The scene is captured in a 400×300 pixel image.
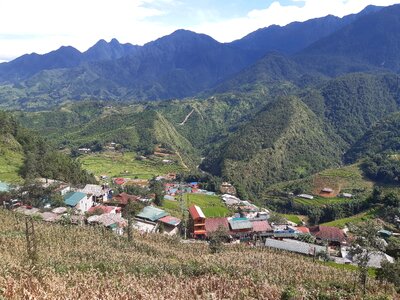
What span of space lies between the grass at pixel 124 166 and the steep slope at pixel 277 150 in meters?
19.4

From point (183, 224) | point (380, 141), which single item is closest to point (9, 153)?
point (183, 224)

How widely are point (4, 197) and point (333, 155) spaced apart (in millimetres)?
141032

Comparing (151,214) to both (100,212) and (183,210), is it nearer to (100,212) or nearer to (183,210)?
(100,212)

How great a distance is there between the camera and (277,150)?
5842 inches

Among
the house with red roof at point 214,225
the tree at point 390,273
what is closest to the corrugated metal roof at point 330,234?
the house with red roof at point 214,225

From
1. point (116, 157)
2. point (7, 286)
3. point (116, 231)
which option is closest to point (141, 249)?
point (116, 231)

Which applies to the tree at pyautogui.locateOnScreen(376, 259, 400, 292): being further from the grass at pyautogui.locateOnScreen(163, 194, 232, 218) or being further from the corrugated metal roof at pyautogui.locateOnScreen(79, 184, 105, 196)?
the corrugated metal roof at pyautogui.locateOnScreen(79, 184, 105, 196)

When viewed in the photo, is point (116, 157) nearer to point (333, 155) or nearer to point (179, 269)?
point (333, 155)

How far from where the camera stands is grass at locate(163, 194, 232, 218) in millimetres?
79062

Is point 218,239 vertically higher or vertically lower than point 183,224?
higher

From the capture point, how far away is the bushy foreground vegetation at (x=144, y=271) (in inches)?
762

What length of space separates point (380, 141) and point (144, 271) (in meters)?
153

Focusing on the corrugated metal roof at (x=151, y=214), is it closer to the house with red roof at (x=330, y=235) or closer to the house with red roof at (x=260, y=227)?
the house with red roof at (x=260, y=227)

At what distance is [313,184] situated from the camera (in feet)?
383
